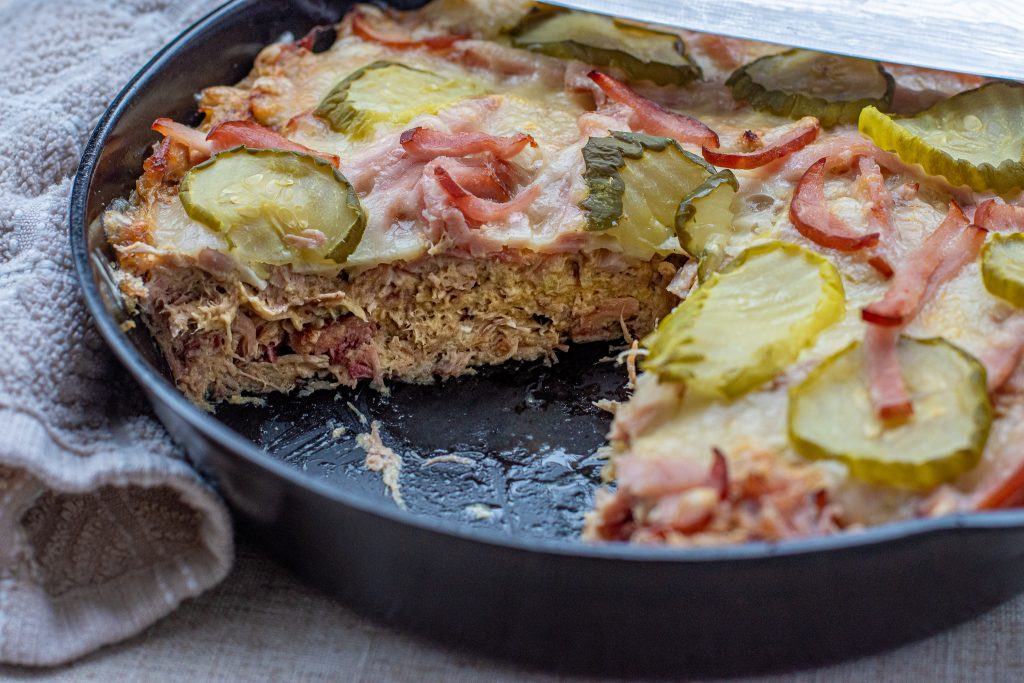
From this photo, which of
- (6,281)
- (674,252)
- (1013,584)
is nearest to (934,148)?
(674,252)

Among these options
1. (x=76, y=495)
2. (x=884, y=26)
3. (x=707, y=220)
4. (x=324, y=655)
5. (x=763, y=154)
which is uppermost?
(x=884, y=26)

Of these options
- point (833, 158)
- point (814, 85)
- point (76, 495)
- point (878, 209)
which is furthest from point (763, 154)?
point (76, 495)

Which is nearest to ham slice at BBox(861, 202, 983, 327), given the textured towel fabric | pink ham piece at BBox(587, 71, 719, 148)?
pink ham piece at BBox(587, 71, 719, 148)

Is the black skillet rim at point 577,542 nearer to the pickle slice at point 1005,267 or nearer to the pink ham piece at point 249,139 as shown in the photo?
the pickle slice at point 1005,267

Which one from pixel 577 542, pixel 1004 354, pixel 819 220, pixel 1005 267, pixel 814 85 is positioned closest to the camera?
pixel 577 542

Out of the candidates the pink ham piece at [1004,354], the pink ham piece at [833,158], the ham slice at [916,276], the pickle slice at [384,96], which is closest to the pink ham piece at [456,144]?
the pickle slice at [384,96]

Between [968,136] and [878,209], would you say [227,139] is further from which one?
[968,136]
